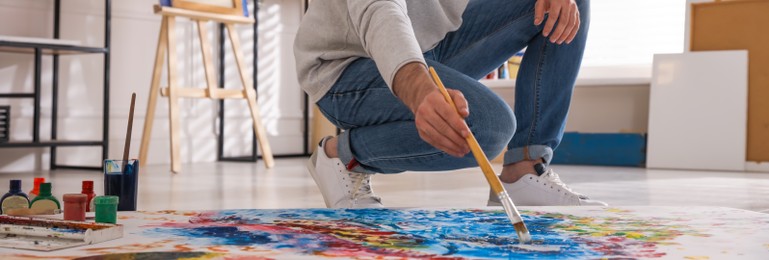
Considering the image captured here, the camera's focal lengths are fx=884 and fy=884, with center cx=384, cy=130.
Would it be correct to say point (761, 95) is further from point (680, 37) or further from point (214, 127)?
point (214, 127)

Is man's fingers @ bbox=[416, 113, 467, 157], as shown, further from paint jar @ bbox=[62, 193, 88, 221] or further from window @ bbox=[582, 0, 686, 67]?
window @ bbox=[582, 0, 686, 67]

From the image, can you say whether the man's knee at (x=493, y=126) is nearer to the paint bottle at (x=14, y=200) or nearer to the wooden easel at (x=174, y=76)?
the paint bottle at (x=14, y=200)

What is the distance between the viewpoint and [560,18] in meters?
1.68

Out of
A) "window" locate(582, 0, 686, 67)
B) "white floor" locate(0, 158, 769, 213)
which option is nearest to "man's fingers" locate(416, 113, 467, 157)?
"white floor" locate(0, 158, 769, 213)

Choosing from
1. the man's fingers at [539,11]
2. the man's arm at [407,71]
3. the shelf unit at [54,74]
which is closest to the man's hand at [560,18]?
the man's fingers at [539,11]

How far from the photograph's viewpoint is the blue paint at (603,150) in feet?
14.0

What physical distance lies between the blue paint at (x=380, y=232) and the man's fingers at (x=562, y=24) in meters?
0.40

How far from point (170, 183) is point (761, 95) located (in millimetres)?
2713

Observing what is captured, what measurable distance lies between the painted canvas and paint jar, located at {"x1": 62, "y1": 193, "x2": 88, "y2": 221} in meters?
0.07

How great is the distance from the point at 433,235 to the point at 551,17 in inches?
25.1

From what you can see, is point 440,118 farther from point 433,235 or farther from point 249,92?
point 249,92

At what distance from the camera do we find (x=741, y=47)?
4109mm

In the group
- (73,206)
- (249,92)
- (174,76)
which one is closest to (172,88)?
(174,76)

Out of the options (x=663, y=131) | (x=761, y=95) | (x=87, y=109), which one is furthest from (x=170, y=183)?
(x=761, y=95)
